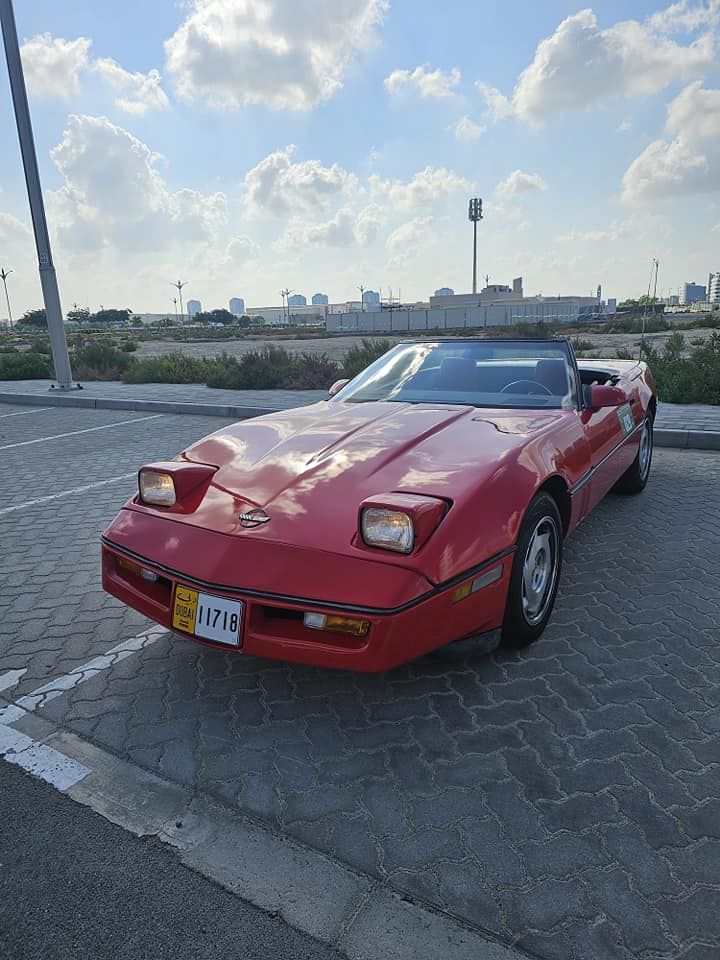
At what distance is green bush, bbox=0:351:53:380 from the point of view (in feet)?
55.3

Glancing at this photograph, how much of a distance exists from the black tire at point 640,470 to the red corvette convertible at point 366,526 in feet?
5.30

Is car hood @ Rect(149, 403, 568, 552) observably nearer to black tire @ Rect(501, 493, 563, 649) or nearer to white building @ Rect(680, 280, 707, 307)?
black tire @ Rect(501, 493, 563, 649)

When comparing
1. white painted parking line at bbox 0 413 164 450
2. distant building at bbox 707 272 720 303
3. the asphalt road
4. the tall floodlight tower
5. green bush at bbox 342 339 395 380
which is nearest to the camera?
the asphalt road

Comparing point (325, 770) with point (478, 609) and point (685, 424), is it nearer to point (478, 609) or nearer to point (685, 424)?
point (478, 609)

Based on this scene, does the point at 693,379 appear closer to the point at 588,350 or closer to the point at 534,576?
the point at 534,576

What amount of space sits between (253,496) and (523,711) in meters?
1.31

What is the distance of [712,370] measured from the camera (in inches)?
366

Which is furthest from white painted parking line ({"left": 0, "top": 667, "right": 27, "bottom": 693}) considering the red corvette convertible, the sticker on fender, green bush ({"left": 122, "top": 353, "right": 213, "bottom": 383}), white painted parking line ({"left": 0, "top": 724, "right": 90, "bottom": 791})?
green bush ({"left": 122, "top": 353, "right": 213, "bottom": 383})

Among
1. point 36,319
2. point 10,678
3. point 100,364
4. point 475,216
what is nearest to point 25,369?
point 100,364

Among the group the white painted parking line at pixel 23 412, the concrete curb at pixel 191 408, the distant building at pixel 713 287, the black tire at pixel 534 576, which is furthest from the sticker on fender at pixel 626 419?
the distant building at pixel 713 287

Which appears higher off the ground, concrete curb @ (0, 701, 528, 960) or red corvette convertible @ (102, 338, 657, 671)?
red corvette convertible @ (102, 338, 657, 671)

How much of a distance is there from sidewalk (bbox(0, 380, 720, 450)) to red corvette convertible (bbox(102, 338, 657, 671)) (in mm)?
4042

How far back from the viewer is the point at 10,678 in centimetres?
273

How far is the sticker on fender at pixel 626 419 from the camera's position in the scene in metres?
4.25
